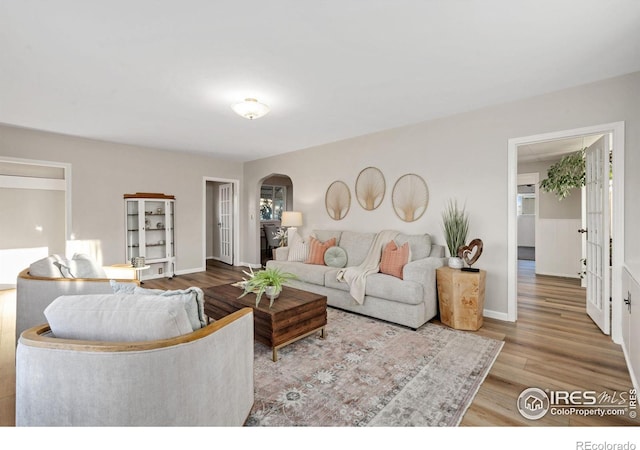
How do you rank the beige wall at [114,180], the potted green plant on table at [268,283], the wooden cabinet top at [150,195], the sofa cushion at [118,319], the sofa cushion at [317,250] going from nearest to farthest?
the sofa cushion at [118,319] → the potted green plant on table at [268,283] → the sofa cushion at [317,250] → the beige wall at [114,180] → the wooden cabinet top at [150,195]

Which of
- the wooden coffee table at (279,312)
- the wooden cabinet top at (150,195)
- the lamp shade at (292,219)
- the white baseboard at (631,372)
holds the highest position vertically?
the wooden cabinet top at (150,195)

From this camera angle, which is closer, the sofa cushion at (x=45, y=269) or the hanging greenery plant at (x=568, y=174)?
the sofa cushion at (x=45, y=269)

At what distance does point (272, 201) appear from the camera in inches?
378

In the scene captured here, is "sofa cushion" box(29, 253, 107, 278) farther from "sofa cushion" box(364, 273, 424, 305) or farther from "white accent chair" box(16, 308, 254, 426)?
"sofa cushion" box(364, 273, 424, 305)

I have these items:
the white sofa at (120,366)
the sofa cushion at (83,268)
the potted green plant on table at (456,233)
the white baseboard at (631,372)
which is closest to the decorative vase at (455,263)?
the potted green plant on table at (456,233)

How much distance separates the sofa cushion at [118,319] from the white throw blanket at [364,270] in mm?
2373

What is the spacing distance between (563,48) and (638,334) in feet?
6.81

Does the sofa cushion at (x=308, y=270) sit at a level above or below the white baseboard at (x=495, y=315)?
above

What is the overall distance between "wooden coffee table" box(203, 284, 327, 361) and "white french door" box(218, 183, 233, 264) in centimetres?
419

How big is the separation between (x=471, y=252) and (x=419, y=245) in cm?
61

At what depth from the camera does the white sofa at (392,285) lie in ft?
10.2

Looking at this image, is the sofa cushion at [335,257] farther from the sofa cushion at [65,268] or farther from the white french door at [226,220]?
the white french door at [226,220]

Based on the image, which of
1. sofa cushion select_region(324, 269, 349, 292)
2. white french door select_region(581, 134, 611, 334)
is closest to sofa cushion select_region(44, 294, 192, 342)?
sofa cushion select_region(324, 269, 349, 292)

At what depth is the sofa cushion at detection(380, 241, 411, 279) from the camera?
3.46 meters
